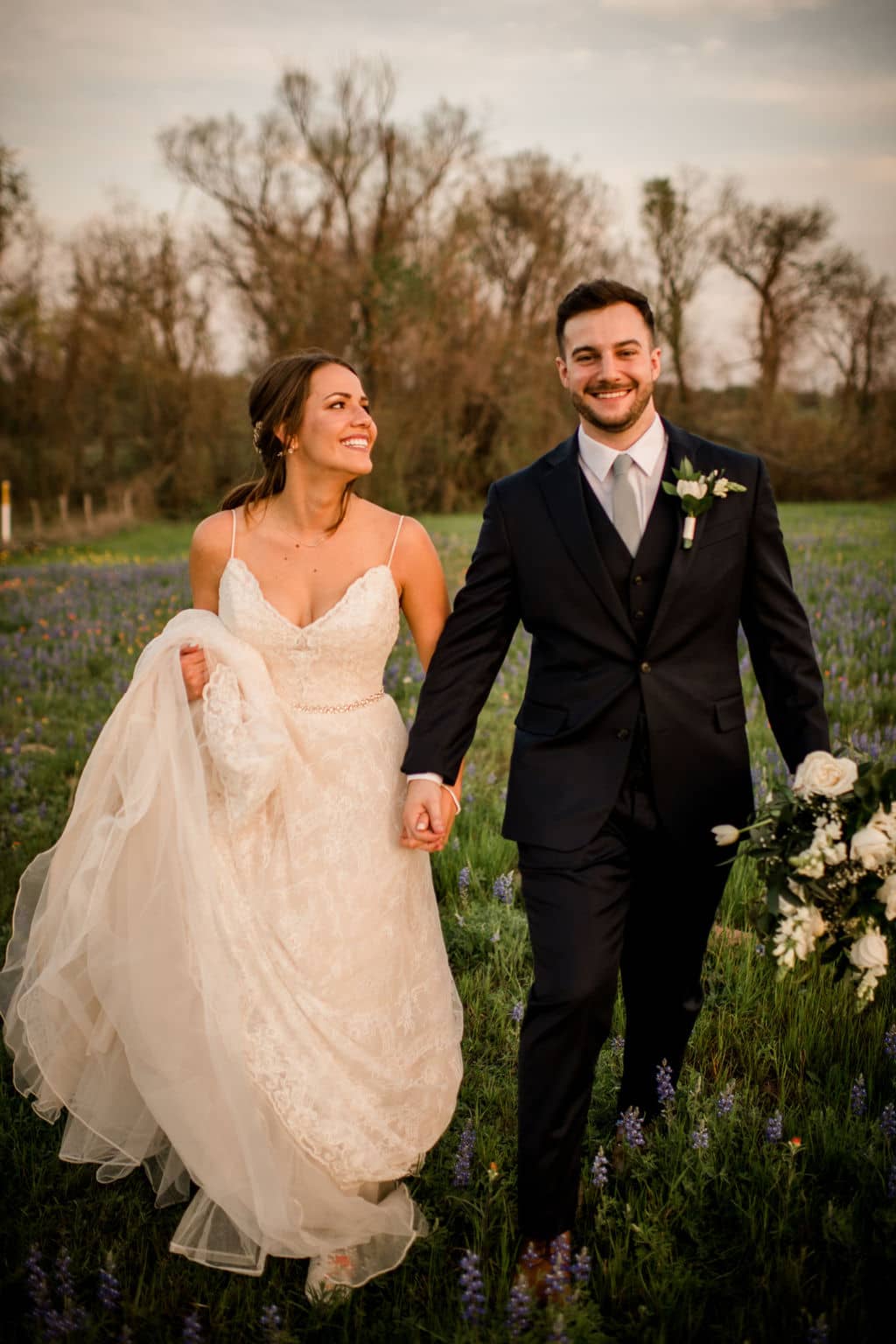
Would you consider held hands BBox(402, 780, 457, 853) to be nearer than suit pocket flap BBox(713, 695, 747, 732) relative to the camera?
No

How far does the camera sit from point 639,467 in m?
3.09

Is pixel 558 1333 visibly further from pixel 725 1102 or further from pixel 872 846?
pixel 872 846

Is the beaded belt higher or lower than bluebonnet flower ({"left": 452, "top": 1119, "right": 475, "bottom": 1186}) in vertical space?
higher

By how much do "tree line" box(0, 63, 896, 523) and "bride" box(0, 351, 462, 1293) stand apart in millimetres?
28444

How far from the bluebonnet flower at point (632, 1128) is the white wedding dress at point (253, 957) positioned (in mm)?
560

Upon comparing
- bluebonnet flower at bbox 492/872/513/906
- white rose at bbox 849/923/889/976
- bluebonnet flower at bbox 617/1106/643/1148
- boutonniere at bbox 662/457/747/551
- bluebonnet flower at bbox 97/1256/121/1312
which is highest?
boutonniere at bbox 662/457/747/551

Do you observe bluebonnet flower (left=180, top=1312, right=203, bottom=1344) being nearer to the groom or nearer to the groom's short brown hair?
the groom

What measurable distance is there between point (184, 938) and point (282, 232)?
3574 cm

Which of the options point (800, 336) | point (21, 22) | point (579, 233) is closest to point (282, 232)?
point (579, 233)

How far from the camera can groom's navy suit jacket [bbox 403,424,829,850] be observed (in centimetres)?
297

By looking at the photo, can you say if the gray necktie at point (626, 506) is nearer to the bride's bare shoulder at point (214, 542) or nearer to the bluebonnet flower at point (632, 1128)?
the bride's bare shoulder at point (214, 542)

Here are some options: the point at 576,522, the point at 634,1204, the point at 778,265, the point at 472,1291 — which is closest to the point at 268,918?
the point at 472,1291

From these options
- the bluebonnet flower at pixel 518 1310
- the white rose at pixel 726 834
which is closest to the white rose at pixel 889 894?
the white rose at pixel 726 834

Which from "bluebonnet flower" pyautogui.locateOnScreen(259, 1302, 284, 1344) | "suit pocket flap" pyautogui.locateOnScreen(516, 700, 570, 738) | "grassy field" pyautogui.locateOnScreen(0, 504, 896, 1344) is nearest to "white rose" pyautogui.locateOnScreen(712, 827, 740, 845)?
"grassy field" pyautogui.locateOnScreen(0, 504, 896, 1344)
